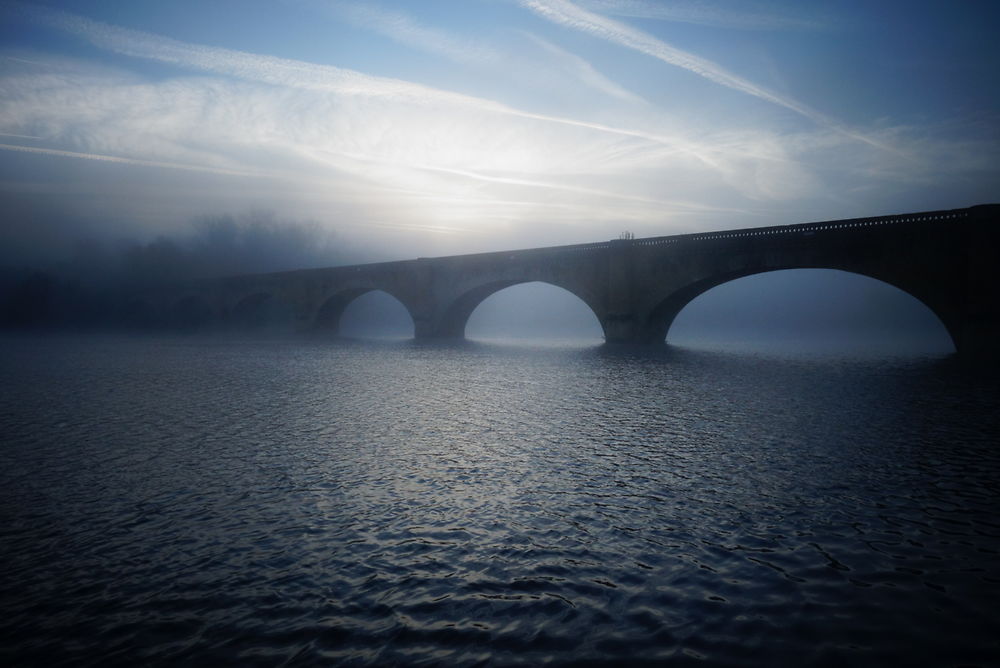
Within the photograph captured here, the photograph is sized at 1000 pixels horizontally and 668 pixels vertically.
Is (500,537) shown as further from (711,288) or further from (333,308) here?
(333,308)

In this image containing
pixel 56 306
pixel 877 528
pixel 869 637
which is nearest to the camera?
pixel 869 637

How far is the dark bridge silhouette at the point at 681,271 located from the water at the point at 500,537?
19.4 meters

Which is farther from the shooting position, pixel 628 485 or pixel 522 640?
pixel 628 485

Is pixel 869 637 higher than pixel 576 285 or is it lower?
lower

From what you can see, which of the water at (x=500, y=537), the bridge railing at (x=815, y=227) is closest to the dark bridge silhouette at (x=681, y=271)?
the bridge railing at (x=815, y=227)

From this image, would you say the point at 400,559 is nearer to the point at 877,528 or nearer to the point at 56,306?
the point at 877,528

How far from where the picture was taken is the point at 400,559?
5730mm

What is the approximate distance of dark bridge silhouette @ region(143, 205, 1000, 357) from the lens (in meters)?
28.3

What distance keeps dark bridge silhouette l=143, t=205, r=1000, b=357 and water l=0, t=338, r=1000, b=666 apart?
19.4m

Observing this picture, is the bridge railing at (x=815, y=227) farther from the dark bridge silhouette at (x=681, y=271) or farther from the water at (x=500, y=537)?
the water at (x=500, y=537)

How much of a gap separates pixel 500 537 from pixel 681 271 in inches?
1370

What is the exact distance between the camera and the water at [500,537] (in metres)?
4.25

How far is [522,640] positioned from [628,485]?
4.30 metres

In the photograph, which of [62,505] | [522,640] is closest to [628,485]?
[522,640]
